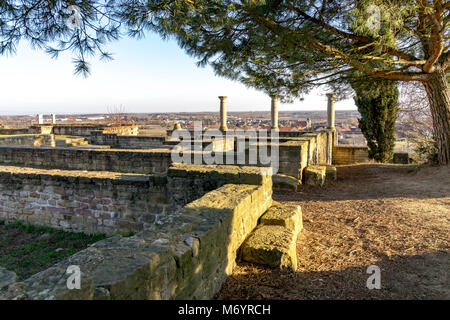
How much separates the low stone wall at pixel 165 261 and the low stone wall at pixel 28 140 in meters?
16.5

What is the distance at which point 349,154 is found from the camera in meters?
17.0

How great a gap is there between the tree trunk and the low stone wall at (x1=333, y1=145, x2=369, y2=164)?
295 inches

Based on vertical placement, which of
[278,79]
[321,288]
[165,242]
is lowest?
[321,288]

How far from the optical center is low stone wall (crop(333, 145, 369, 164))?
16641 mm

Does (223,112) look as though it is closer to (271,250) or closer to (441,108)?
(441,108)

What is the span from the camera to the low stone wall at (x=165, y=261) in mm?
1611

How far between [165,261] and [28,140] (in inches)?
704

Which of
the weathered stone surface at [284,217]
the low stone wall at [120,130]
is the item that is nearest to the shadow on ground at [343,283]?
the weathered stone surface at [284,217]

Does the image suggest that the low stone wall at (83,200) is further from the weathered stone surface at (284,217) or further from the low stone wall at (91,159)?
the low stone wall at (91,159)

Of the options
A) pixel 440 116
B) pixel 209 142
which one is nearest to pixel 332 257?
pixel 440 116

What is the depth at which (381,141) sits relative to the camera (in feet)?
49.4

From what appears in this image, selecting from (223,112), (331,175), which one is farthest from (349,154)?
(331,175)
